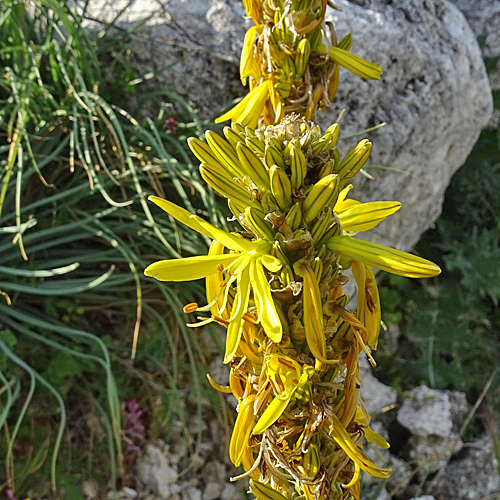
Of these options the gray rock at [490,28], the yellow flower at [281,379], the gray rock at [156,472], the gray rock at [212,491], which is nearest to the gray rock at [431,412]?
the gray rock at [212,491]

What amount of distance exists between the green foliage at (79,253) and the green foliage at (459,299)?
1085mm

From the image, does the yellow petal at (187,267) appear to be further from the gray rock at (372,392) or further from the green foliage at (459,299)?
A: the green foliage at (459,299)

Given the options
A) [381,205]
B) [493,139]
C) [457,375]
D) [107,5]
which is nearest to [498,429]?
[457,375]

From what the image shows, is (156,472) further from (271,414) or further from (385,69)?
Result: (385,69)

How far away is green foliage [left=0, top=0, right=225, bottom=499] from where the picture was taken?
181cm

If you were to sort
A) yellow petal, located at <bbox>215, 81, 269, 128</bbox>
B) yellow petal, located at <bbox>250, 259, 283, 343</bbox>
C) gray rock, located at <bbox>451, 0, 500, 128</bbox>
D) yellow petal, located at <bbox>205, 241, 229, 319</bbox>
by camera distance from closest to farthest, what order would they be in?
yellow petal, located at <bbox>250, 259, 283, 343</bbox> < yellow petal, located at <bbox>205, 241, 229, 319</bbox> < yellow petal, located at <bbox>215, 81, 269, 128</bbox> < gray rock, located at <bbox>451, 0, 500, 128</bbox>

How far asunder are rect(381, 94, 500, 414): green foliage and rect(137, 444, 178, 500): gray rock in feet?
3.70

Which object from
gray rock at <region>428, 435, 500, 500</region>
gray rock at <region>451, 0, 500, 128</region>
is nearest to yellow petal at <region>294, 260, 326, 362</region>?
gray rock at <region>428, 435, 500, 500</region>

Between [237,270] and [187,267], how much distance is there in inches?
2.4

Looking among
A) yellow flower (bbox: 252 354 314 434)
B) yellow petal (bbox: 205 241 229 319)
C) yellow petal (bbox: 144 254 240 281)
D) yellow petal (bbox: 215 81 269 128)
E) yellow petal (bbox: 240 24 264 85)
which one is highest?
yellow petal (bbox: 240 24 264 85)

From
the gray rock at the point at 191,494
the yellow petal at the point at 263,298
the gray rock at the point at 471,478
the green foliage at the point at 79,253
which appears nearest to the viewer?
the yellow petal at the point at 263,298

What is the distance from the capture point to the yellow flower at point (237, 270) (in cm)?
62

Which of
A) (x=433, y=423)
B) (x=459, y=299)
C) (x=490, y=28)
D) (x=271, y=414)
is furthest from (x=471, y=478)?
(x=490, y=28)

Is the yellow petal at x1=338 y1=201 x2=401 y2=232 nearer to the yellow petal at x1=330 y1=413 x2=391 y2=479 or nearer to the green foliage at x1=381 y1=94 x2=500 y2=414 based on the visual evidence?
the yellow petal at x1=330 y1=413 x2=391 y2=479
